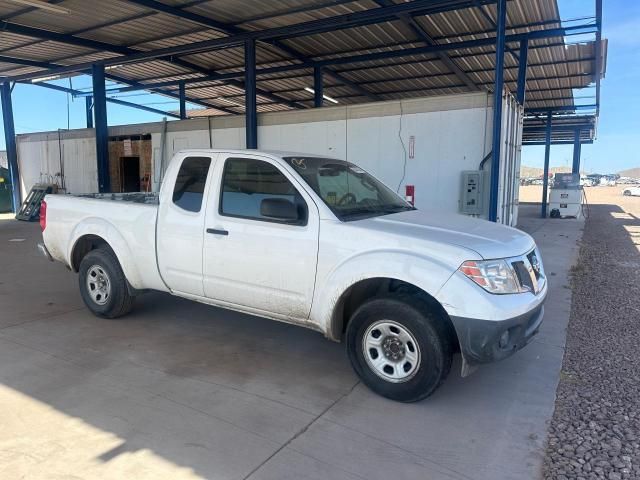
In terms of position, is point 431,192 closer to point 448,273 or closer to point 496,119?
point 496,119

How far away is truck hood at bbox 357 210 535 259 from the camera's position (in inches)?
139

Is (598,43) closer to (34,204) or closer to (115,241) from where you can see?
(115,241)

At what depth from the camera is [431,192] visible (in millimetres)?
9984

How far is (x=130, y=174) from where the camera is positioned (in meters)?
16.3

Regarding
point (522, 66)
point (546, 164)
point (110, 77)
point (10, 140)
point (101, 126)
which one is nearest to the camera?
point (522, 66)

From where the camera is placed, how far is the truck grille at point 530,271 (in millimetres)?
3607

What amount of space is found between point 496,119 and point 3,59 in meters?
14.5

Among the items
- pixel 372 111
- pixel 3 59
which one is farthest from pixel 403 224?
pixel 3 59

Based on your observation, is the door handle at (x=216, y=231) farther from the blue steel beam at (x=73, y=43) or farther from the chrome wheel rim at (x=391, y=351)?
the blue steel beam at (x=73, y=43)

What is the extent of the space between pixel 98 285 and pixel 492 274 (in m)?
4.33

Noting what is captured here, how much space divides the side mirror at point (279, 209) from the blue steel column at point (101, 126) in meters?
13.0

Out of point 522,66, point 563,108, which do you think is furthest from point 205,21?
point 563,108

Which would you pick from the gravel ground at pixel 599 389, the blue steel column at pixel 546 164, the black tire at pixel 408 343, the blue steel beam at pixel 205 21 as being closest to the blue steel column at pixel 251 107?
the blue steel beam at pixel 205 21

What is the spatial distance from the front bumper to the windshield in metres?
1.28
